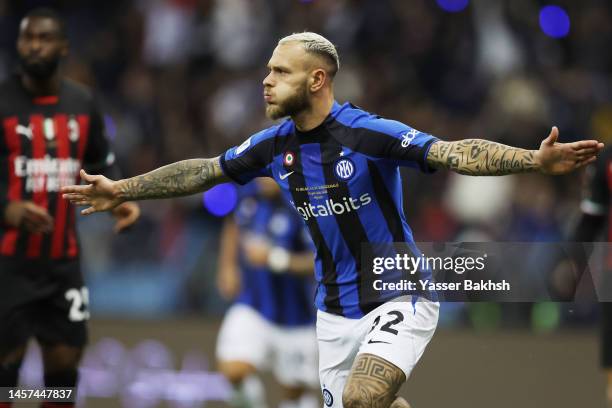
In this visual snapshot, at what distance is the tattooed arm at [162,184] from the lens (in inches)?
248

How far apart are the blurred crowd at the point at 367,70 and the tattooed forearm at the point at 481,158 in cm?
597

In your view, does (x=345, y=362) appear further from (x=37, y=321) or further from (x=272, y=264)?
(x=272, y=264)

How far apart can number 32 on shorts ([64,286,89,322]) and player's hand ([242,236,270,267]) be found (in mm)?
2379

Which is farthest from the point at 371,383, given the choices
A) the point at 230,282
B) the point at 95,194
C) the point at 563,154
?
the point at 230,282

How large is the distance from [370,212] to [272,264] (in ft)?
11.9

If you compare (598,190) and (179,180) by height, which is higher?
(598,190)

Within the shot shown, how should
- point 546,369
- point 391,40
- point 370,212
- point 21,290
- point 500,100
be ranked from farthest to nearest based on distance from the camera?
point 391,40, point 500,100, point 546,369, point 21,290, point 370,212

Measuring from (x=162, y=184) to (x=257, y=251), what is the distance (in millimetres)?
→ 3237

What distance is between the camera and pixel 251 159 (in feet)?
21.2

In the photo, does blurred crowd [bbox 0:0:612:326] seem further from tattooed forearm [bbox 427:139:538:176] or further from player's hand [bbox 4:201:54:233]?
tattooed forearm [bbox 427:139:538:176]

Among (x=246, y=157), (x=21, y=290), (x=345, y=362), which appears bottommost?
(x=345, y=362)

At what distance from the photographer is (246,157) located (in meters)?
6.47

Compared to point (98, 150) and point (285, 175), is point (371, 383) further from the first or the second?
point (98, 150)

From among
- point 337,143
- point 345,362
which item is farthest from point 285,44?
point 345,362
